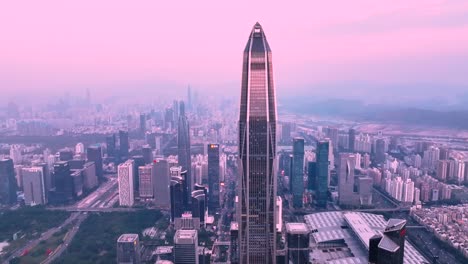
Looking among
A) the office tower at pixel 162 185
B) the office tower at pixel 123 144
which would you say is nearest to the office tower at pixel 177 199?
the office tower at pixel 162 185

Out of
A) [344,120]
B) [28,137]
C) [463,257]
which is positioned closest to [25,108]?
[28,137]

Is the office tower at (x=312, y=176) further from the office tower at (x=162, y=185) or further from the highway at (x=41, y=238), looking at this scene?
→ the highway at (x=41, y=238)

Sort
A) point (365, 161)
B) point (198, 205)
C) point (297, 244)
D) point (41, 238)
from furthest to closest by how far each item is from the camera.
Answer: point (365, 161) → point (198, 205) → point (41, 238) → point (297, 244)

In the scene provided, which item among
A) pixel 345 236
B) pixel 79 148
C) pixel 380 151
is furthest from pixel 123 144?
pixel 345 236

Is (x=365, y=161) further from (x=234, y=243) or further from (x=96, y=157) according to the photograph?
(x=96, y=157)

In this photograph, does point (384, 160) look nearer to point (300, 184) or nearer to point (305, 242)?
point (300, 184)

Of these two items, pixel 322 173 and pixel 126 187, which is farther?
pixel 126 187
